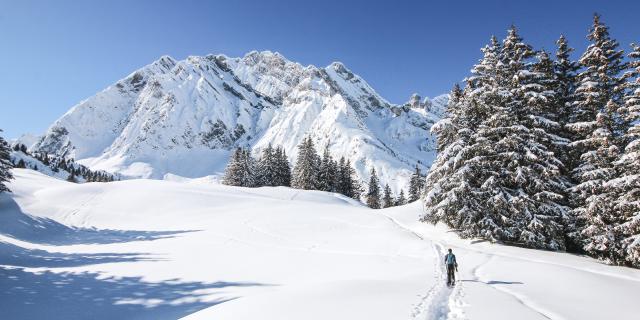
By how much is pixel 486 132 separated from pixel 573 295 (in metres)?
13.2

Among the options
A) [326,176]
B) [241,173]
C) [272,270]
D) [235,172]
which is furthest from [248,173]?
[272,270]

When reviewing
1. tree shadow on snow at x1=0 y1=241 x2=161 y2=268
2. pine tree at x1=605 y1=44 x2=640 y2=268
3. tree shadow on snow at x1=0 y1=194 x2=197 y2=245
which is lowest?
tree shadow on snow at x1=0 y1=241 x2=161 y2=268

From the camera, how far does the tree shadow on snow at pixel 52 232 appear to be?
30.5 meters

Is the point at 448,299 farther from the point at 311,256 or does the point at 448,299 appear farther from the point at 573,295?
the point at 311,256

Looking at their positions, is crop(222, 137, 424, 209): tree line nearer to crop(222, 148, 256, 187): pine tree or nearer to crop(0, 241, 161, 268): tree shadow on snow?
crop(222, 148, 256, 187): pine tree

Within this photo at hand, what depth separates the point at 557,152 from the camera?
83.0 ft

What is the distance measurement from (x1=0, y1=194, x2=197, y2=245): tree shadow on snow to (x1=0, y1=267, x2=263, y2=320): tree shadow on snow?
497 inches

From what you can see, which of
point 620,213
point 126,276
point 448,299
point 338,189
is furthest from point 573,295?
point 338,189

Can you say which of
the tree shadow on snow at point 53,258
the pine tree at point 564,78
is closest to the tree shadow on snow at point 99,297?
the tree shadow on snow at point 53,258

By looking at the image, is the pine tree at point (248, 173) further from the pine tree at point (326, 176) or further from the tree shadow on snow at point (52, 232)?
the tree shadow on snow at point (52, 232)

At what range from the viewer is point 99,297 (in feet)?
49.7

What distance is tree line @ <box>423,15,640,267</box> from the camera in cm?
2077

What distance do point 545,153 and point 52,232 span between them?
39.4 meters

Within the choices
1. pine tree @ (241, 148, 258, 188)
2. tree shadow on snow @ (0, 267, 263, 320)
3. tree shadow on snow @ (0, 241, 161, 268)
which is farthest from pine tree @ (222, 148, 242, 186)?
tree shadow on snow @ (0, 267, 263, 320)
